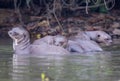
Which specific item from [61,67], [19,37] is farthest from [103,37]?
[61,67]

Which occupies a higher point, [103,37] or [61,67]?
[61,67]

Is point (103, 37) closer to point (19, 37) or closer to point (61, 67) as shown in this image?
point (19, 37)

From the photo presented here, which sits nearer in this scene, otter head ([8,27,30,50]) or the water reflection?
the water reflection

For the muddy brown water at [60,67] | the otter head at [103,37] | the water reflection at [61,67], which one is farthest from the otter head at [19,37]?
the otter head at [103,37]

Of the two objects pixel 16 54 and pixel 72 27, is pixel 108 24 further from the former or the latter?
pixel 16 54

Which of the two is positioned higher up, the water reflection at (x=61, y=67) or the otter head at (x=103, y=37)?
the water reflection at (x=61, y=67)

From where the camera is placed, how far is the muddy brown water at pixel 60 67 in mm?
7090

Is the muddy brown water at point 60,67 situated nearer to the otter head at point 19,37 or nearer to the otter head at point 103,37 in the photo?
the otter head at point 19,37

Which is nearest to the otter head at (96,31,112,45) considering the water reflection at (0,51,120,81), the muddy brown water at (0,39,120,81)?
the muddy brown water at (0,39,120,81)

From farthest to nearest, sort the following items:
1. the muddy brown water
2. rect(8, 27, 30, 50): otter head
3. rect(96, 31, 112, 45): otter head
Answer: rect(96, 31, 112, 45): otter head → rect(8, 27, 30, 50): otter head → the muddy brown water

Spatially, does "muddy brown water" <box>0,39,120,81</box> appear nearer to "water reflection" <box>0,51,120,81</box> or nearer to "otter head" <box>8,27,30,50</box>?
"water reflection" <box>0,51,120,81</box>

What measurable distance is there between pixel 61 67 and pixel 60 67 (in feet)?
0.05

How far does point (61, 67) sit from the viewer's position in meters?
8.18

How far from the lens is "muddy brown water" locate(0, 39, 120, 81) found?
7090mm
